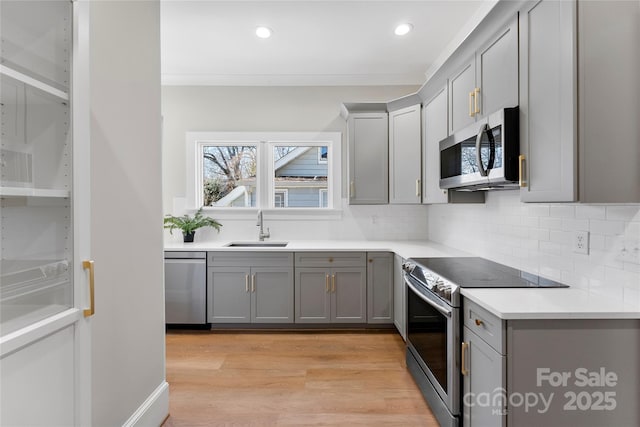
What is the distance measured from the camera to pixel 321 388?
2523 millimetres

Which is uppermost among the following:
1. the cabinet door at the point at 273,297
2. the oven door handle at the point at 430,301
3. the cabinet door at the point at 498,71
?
the cabinet door at the point at 498,71

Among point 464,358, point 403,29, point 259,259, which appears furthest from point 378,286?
point 403,29

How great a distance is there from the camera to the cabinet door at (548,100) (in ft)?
4.83

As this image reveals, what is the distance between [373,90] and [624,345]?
341 centimetres

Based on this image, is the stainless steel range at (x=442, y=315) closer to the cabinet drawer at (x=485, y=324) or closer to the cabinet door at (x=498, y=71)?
the cabinet drawer at (x=485, y=324)

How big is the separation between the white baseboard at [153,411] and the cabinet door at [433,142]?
246 cm

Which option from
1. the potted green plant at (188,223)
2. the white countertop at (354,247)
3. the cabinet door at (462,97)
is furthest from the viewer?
the potted green plant at (188,223)

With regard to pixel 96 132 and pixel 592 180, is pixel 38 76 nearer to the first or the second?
pixel 96 132

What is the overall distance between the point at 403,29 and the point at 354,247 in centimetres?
203

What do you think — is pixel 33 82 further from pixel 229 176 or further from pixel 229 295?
pixel 229 176

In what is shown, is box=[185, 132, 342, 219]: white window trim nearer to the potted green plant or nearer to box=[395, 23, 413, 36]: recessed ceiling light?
the potted green plant

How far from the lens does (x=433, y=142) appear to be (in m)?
3.19

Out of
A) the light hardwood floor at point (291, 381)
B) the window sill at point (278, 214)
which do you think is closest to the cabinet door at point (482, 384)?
the light hardwood floor at point (291, 381)

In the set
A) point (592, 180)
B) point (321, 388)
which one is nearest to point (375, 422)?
point (321, 388)
